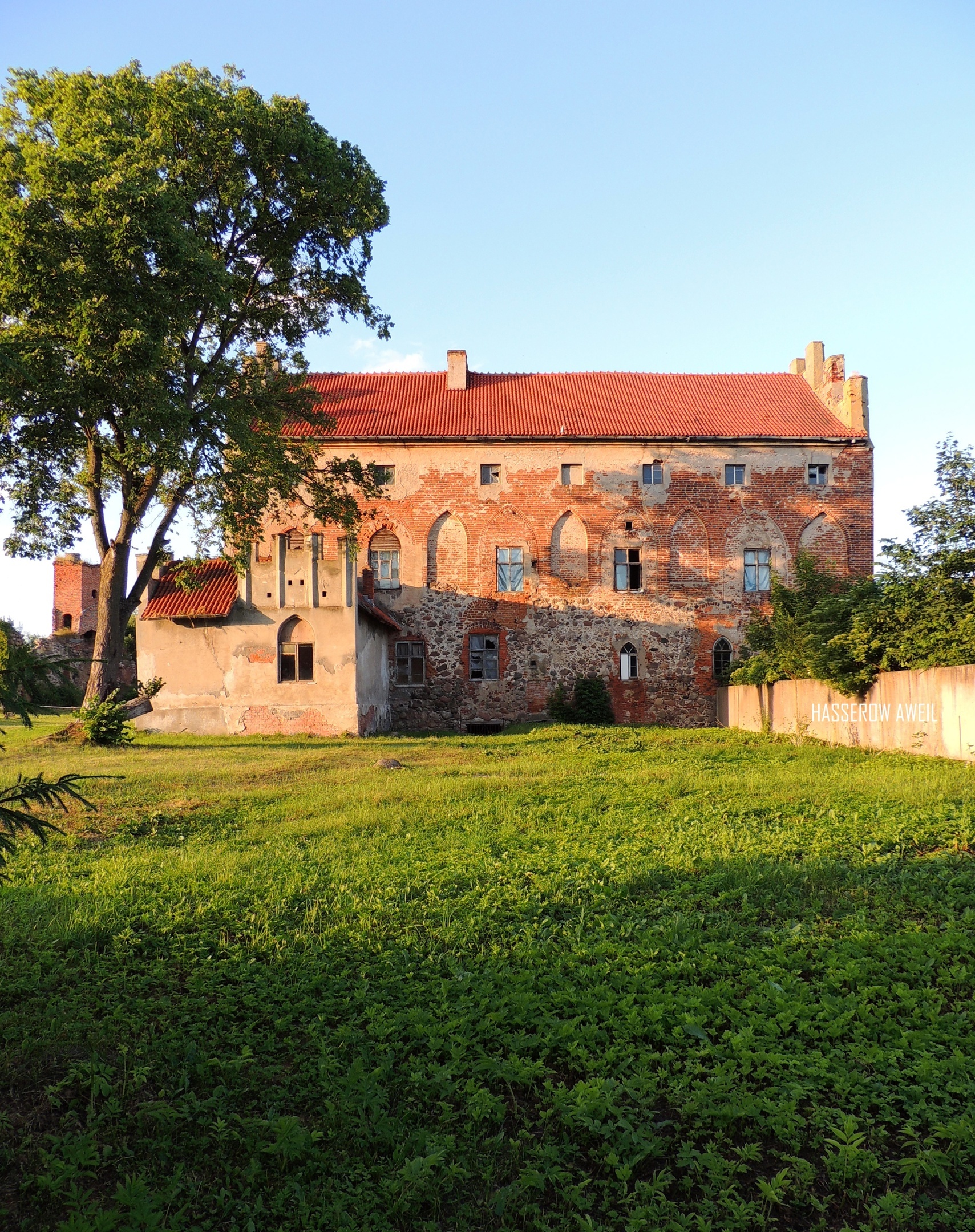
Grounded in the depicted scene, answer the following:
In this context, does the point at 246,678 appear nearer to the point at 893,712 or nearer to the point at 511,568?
the point at 511,568

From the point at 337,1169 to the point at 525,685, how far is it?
81.4ft

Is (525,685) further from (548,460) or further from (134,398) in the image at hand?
(134,398)

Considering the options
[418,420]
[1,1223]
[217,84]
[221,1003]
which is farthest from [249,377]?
[1,1223]

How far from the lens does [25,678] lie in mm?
4020

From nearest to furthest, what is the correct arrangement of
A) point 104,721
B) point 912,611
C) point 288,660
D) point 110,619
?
point 912,611, point 104,721, point 110,619, point 288,660

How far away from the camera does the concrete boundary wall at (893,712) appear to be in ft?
40.3

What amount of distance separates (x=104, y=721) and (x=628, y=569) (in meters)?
18.0

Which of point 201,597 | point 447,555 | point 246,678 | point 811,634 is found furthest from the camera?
point 447,555

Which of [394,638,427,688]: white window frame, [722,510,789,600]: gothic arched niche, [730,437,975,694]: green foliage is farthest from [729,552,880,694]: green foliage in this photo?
[394,638,427,688]: white window frame

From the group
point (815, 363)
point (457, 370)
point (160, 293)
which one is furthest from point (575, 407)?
point (160, 293)

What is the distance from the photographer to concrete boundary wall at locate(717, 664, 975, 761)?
12281mm

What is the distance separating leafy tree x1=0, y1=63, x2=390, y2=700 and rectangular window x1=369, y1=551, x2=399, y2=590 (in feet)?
24.0

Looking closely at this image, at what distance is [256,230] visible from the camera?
1869cm

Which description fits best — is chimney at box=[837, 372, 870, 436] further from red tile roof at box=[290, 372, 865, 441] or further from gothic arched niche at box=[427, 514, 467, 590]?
gothic arched niche at box=[427, 514, 467, 590]
